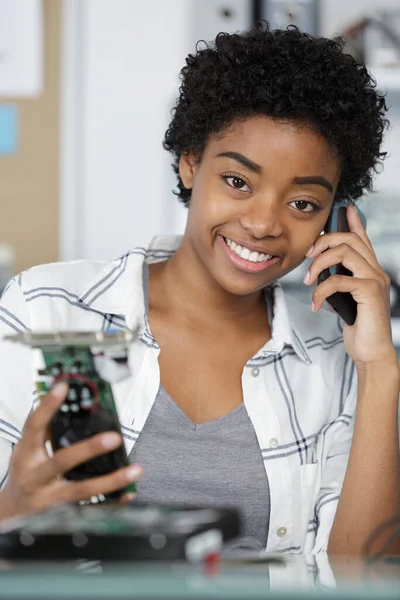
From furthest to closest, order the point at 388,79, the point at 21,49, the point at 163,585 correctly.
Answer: the point at 21,49
the point at 388,79
the point at 163,585

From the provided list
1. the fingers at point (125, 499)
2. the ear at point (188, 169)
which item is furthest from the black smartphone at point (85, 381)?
the ear at point (188, 169)

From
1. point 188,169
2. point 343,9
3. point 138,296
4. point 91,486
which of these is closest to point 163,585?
point 91,486

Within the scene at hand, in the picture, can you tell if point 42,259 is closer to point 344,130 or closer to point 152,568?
point 344,130

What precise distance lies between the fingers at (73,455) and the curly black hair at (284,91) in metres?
0.59

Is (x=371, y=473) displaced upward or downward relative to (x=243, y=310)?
downward

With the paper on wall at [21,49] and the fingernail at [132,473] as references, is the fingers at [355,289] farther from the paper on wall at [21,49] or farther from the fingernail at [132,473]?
the paper on wall at [21,49]

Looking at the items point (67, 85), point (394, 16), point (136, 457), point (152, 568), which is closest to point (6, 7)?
point (67, 85)

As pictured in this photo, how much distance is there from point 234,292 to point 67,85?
1.16 metres

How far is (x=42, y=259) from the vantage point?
2.21 m

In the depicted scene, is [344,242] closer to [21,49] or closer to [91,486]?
[91,486]

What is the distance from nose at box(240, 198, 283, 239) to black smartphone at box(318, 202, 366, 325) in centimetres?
15

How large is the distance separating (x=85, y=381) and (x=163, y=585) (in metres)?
0.24

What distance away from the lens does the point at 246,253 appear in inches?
46.0

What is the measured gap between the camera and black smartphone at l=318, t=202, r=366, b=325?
1.24 meters
